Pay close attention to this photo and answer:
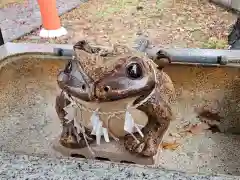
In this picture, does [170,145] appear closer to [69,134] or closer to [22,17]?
[69,134]

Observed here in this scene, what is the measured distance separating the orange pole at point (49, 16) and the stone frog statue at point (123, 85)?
141cm

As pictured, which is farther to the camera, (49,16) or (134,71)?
(49,16)

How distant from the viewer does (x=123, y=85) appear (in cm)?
66

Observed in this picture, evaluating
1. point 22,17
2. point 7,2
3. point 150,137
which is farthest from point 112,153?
point 7,2

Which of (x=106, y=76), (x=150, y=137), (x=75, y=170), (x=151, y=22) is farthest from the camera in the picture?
(x=151, y=22)

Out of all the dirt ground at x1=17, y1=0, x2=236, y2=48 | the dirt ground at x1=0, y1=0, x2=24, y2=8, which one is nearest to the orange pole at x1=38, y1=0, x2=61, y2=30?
the dirt ground at x1=17, y1=0, x2=236, y2=48

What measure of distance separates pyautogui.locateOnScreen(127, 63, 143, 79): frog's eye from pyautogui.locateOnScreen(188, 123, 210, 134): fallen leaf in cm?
32

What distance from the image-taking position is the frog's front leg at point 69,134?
2.60 feet

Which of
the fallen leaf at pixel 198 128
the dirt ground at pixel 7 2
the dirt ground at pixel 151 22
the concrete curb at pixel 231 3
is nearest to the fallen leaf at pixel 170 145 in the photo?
the fallen leaf at pixel 198 128

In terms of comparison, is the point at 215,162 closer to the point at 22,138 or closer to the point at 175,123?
the point at 175,123

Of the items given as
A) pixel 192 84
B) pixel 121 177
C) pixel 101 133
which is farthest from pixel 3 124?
pixel 121 177

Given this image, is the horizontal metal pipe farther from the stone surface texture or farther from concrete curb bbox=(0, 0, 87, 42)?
concrete curb bbox=(0, 0, 87, 42)

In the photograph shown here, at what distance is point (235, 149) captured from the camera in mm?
896

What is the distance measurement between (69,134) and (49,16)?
1.46 m
